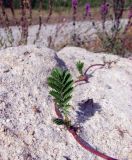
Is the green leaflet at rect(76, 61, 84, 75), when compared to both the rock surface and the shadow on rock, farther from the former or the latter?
the shadow on rock

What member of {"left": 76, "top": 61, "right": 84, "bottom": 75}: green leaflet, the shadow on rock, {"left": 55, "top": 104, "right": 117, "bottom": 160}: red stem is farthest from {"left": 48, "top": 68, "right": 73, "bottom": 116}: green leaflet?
{"left": 76, "top": 61, "right": 84, "bottom": 75}: green leaflet

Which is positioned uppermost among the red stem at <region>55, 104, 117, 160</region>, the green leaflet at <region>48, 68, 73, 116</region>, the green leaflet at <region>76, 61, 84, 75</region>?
the green leaflet at <region>48, 68, 73, 116</region>

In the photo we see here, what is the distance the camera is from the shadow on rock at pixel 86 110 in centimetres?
358

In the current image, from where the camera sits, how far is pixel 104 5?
5.66m

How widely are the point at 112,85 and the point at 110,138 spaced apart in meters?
0.67

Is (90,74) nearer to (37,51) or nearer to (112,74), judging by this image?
(112,74)

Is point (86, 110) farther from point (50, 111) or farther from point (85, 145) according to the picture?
point (85, 145)

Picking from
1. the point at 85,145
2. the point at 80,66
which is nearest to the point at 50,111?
the point at 85,145

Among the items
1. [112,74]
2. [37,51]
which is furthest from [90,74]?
[37,51]

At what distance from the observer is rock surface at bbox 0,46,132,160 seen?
10.7 feet

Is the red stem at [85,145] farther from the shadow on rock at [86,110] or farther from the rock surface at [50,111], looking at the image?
the shadow on rock at [86,110]

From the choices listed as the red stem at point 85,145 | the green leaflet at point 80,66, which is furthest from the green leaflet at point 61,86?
the green leaflet at point 80,66

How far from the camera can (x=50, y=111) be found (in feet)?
11.7

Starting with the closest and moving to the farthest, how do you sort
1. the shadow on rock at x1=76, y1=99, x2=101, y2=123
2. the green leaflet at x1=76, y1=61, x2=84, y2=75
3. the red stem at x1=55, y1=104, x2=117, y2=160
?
the red stem at x1=55, y1=104, x2=117, y2=160 → the shadow on rock at x1=76, y1=99, x2=101, y2=123 → the green leaflet at x1=76, y1=61, x2=84, y2=75
